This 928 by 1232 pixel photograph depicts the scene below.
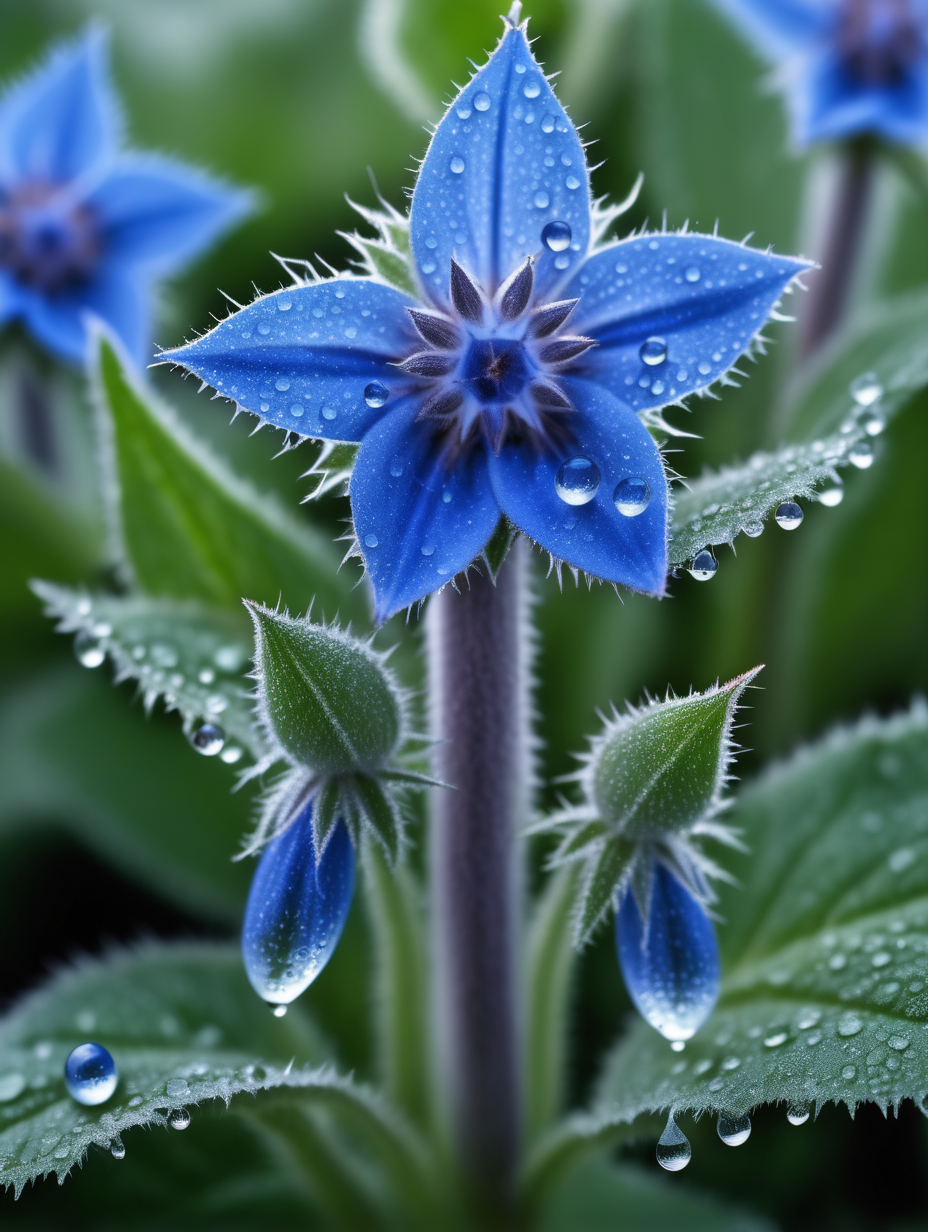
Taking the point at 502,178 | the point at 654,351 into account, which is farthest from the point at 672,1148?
the point at 502,178

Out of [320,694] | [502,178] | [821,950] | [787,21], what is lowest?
[821,950]

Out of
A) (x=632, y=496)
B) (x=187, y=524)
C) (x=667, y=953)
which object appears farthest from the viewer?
(x=187, y=524)

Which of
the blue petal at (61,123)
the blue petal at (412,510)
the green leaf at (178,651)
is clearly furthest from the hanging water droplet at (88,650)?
the blue petal at (61,123)

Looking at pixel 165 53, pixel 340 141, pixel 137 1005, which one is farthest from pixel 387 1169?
pixel 165 53

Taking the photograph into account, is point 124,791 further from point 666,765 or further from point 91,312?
point 666,765

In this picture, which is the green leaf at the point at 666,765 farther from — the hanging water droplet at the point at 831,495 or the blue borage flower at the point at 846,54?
the blue borage flower at the point at 846,54

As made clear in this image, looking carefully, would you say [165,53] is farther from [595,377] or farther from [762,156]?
[595,377]

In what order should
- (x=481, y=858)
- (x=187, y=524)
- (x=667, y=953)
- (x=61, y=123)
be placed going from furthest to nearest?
(x=61, y=123)
(x=187, y=524)
(x=481, y=858)
(x=667, y=953)

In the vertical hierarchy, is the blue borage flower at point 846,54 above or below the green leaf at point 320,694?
above
